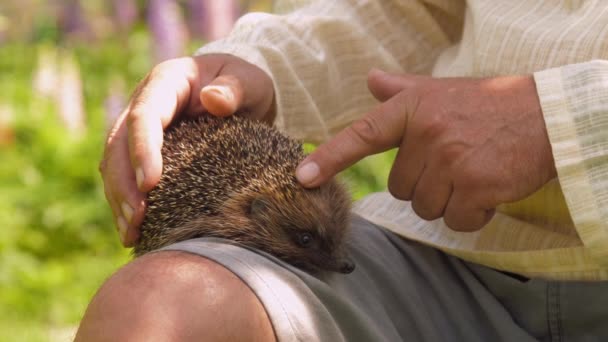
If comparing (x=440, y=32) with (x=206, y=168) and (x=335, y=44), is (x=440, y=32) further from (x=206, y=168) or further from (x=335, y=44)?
(x=206, y=168)

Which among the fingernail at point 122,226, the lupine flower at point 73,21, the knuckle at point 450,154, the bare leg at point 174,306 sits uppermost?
the bare leg at point 174,306

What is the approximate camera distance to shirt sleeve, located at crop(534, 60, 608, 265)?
214 centimetres

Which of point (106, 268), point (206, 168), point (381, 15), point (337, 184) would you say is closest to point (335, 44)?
point (381, 15)

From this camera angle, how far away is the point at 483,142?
7.45 ft

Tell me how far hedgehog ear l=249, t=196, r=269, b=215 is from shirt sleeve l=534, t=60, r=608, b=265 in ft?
3.03

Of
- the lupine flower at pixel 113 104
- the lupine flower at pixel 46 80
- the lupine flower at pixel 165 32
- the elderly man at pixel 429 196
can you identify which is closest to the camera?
the elderly man at pixel 429 196

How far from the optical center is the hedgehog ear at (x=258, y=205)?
2.73 metres

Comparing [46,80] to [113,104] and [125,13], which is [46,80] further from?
[125,13]

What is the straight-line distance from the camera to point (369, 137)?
2340mm

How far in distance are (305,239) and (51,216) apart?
340 centimetres

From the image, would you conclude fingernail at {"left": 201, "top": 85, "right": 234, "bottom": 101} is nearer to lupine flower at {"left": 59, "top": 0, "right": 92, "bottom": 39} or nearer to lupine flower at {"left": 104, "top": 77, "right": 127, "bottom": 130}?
lupine flower at {"left": 104, "top": 77, "right": 127, "bottom": 130}

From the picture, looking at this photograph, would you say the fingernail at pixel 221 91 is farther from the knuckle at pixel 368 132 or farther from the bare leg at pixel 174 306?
the bare leg at pixel 174 306

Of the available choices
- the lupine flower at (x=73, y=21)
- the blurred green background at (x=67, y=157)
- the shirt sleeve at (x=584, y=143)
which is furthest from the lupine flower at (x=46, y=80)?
the shirt sleeve at (x=584, y=143)

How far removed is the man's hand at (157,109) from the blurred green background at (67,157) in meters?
2.18
